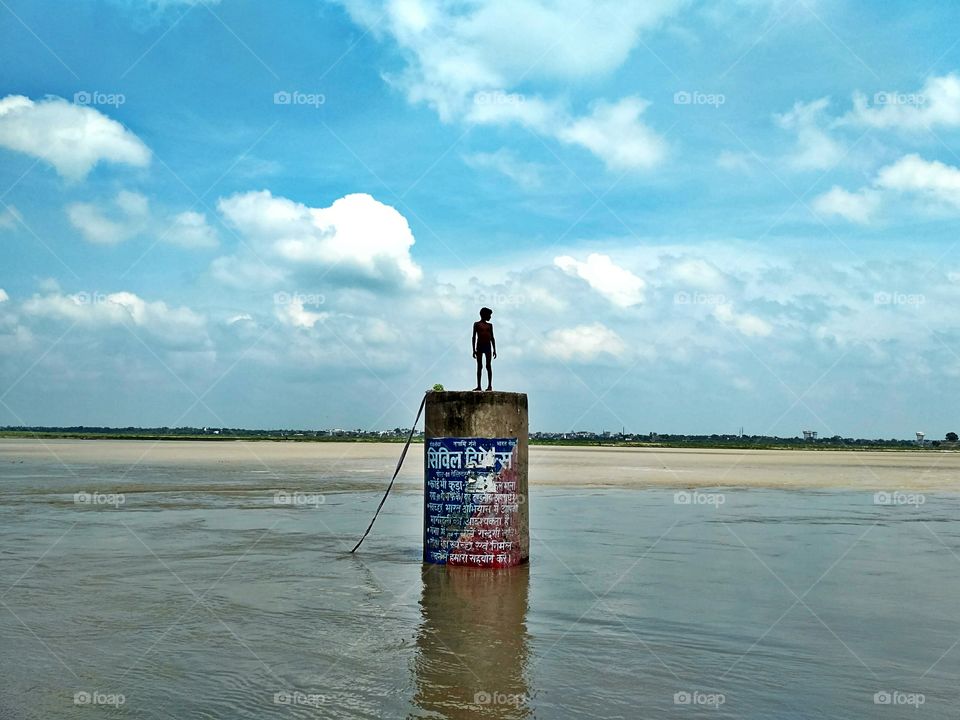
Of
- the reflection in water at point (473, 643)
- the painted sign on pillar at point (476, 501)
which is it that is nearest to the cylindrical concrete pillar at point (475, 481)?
the painted sign on pillar at point (476, 501)

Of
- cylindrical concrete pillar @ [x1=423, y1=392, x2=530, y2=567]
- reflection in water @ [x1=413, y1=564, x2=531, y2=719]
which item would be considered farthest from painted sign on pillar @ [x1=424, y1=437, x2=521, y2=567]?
reflection in water @ [x1=413, y1=564, x2=531, y2=719]

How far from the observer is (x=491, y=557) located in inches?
589

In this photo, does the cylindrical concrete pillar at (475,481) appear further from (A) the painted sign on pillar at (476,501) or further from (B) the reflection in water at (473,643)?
(B) the reflection in water at (473,643)

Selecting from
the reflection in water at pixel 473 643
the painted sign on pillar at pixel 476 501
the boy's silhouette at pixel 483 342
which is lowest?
the reflection in water at pixel 473 643

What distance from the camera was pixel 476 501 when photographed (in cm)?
1495

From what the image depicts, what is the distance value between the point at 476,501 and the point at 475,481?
1.11ft

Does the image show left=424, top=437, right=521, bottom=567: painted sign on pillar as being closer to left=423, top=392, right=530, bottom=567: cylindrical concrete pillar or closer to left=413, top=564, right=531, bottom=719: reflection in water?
left=423, top=392, right=530, bottom=567: cylindrical concrete pillar

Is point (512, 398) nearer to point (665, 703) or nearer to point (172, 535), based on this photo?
point (665, 703)

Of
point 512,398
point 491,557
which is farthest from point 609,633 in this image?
point 512,398

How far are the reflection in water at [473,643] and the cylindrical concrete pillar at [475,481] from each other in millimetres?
332

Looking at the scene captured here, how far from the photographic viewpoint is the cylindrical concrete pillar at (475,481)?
1497cm

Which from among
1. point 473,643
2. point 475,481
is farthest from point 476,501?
point 473,643

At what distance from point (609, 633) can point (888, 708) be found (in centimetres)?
353

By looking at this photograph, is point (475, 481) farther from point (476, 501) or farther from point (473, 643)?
point (473, 643)
